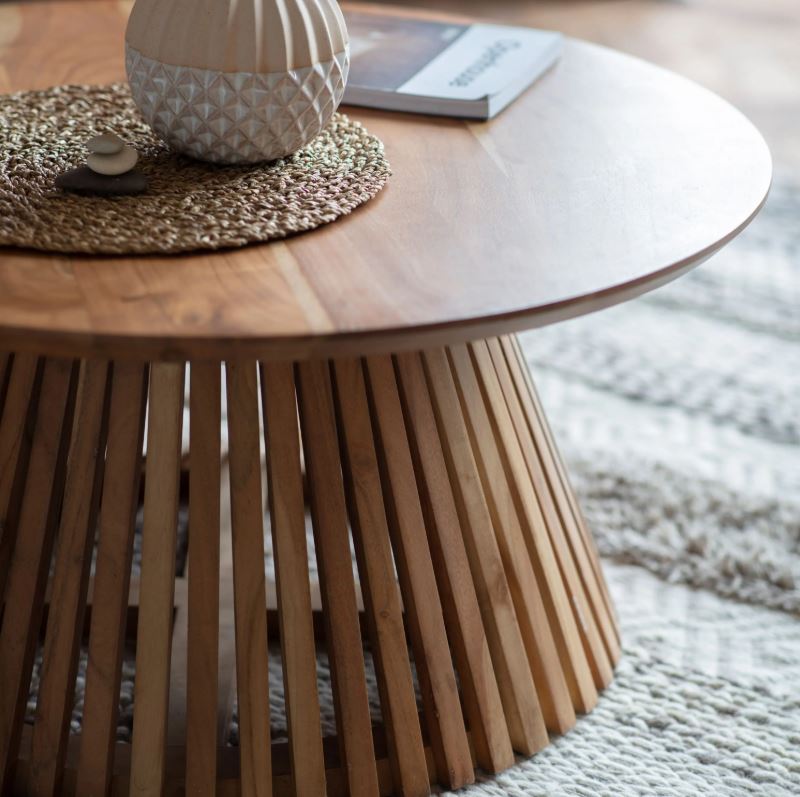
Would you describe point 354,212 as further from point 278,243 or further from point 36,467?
point 36,467

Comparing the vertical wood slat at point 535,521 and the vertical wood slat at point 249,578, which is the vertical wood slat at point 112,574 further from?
the vertical wood slat at point 535,521

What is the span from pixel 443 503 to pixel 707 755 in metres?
0.34

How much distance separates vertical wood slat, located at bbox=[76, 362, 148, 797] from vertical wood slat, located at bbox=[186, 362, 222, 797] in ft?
0.14

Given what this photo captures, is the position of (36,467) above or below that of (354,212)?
below

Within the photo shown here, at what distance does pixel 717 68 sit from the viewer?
9.21 ft

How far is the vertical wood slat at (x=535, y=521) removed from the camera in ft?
2.77

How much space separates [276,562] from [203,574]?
0.05 meters

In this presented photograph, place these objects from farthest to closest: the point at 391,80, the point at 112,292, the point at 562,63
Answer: the point at 562,63 → the point at 391,80 → the point at 112,292

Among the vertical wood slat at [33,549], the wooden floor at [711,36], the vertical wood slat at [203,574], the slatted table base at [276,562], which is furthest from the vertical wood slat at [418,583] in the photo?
the wooden floor at [711,36]

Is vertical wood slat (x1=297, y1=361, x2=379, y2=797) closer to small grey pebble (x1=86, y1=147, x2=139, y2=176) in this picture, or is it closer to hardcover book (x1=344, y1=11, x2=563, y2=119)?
small grey pebble (x1=86, y1=147, x2=139, y2=176)

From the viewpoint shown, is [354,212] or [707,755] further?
[707,755]

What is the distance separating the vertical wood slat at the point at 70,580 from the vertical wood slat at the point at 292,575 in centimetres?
12

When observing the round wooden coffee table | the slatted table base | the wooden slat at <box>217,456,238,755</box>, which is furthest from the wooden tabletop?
the wooden slat at <box>217,456,238,755</box>

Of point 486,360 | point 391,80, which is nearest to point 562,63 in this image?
point 391,80
